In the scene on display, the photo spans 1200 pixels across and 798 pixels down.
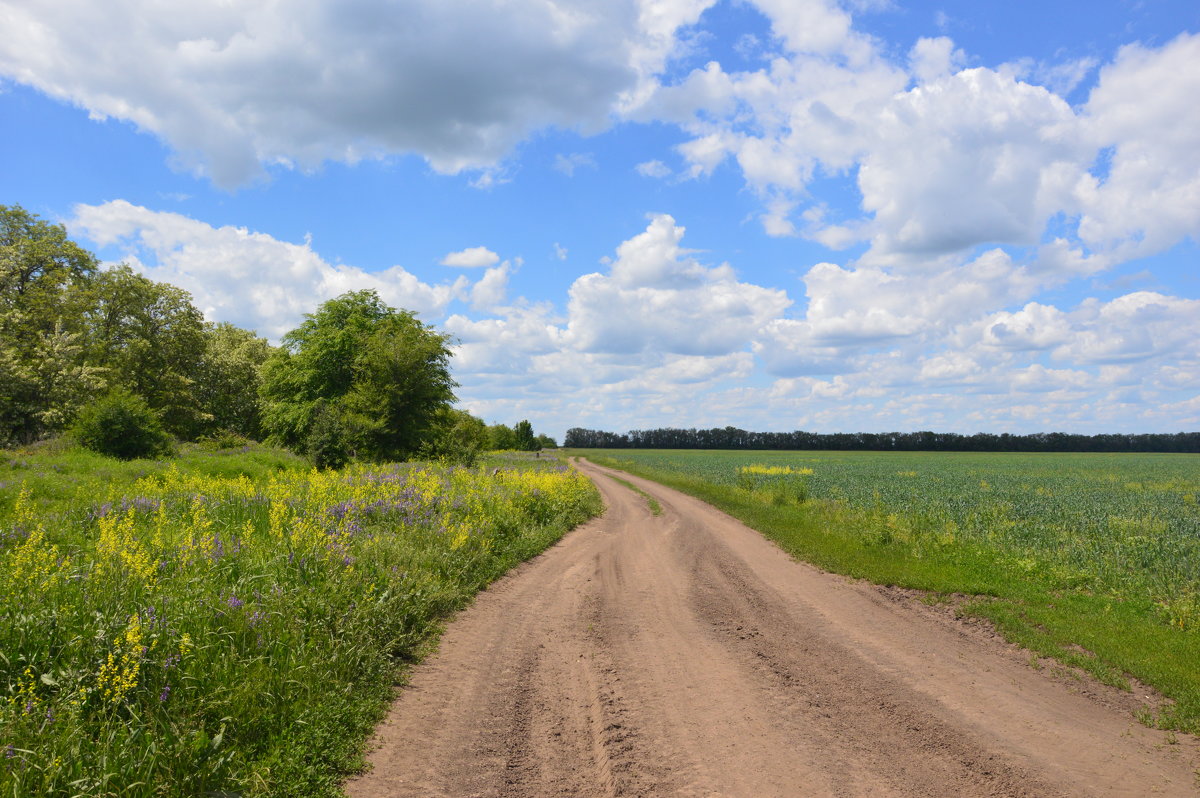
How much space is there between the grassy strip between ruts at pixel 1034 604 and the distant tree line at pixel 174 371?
2014 centimetres

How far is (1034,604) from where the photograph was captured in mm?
10578

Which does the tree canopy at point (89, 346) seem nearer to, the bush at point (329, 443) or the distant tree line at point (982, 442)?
the bush at point (329, 443)

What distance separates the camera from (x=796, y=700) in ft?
21.7

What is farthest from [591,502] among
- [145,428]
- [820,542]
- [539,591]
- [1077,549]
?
[145,428]

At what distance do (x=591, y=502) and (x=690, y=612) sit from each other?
1489 centimetres

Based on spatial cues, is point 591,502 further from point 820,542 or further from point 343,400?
point 343,400

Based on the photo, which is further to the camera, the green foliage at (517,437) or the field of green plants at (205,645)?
the green foliage at (517,437)

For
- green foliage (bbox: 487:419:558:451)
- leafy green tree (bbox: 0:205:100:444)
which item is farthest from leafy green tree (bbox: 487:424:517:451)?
leafy green tree (bbox: 0:205:100:444)

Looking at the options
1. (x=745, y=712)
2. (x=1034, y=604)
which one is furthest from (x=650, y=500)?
(x=745, y=712)

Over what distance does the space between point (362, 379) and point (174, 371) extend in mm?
14668

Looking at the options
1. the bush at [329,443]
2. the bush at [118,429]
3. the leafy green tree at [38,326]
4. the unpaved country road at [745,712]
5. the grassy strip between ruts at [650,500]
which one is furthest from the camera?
the bush at [329,443]

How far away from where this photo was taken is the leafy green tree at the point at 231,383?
160 feet

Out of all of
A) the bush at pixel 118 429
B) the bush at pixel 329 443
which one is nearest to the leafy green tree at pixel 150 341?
the bush at pixel 118 429

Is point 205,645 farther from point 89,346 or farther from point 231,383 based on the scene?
point 231,383
